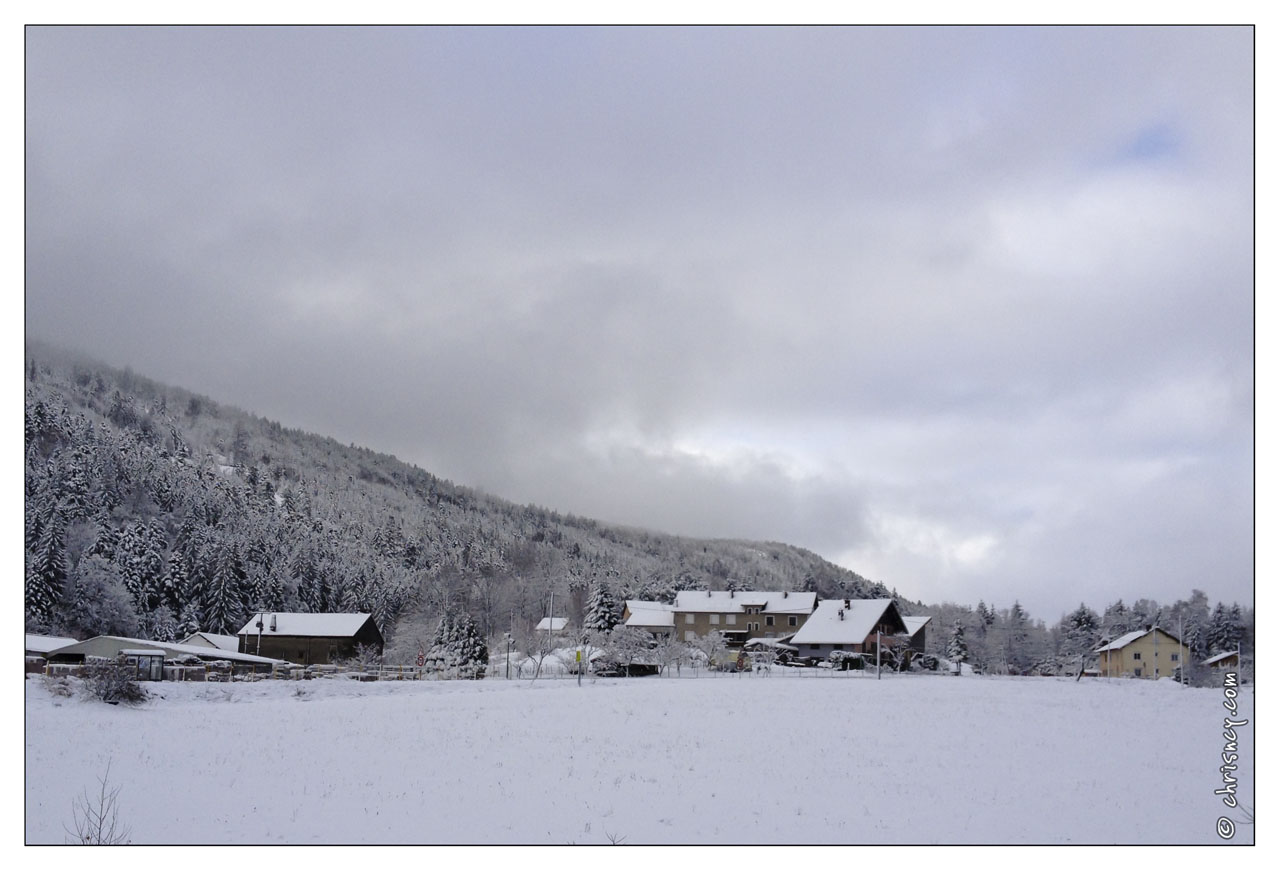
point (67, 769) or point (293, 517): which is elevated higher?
point (293, 517)

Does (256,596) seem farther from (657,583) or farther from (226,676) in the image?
(657,583)

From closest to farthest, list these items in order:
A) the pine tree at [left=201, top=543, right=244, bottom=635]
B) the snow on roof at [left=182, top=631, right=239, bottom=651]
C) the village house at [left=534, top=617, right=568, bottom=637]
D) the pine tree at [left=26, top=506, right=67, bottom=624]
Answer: the pine tree at [left=26, top=506, right=67, bottom=624], the snow on roof at [left=182, top=631, right=239, bottom=651], the pine tree at [left=201, top=543, right=244, bottom=635], the village house at [left=534, top=617, right=568, bottom=637]

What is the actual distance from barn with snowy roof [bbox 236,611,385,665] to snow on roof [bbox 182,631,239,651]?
1.24 metres

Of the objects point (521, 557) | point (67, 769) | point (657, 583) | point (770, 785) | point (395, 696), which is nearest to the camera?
point (770, 785)

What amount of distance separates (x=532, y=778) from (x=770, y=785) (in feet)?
20.1

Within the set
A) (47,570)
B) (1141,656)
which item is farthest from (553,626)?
(1141,656)

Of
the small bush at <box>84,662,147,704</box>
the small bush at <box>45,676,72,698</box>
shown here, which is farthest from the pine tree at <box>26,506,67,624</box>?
the small bush at <box>84,662,147,704</box>

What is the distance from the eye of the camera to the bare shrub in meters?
18.7

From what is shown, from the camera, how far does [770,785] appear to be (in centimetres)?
2277

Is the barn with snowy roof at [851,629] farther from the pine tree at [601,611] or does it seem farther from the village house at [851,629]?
the pine tree at [601,611]

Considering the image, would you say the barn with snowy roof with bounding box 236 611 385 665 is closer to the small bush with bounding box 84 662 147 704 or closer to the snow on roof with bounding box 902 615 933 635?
the small bush with bounding box 84 662 147 704

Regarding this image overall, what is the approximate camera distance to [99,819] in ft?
68.4
